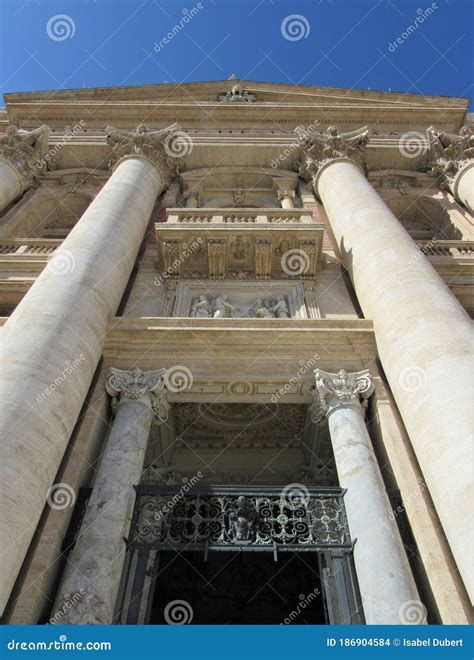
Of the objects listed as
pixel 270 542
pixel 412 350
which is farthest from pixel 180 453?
pixel 412 350

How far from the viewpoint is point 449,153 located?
17984 millimetres

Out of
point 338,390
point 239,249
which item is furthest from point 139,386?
point 239,249

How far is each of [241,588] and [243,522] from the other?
4739mm

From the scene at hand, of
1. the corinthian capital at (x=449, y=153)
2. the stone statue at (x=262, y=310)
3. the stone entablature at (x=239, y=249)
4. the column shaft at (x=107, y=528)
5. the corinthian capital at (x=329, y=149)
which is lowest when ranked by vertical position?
the column shaft at (x=107, y=528)

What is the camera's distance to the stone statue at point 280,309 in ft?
39.2

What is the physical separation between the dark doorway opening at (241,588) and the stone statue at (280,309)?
Result: 507cm

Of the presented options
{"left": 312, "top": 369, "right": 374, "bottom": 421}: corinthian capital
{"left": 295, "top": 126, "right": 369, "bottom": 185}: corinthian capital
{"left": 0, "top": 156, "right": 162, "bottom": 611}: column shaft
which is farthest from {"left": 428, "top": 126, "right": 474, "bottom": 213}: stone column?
{"left": 0, "top": 156, "right": 162, "bottom": 611}: column shaft

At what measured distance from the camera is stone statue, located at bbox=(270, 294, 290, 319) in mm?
11938

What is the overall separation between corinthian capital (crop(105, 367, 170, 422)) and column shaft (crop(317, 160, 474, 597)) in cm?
393

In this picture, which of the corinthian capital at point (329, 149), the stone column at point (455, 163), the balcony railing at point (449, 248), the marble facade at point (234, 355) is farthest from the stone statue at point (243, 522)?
the stone column at point (455, 163)

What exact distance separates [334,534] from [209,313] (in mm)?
5746

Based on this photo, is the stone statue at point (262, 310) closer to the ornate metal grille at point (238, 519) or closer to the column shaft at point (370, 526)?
the column shaft at point (370, 526)

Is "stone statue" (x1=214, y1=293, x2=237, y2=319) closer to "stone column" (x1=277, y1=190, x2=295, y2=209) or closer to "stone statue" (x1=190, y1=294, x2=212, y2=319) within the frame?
"stone statue" (x1=190, y1=294, x2=212, y2=319)

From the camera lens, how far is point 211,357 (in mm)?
10211
